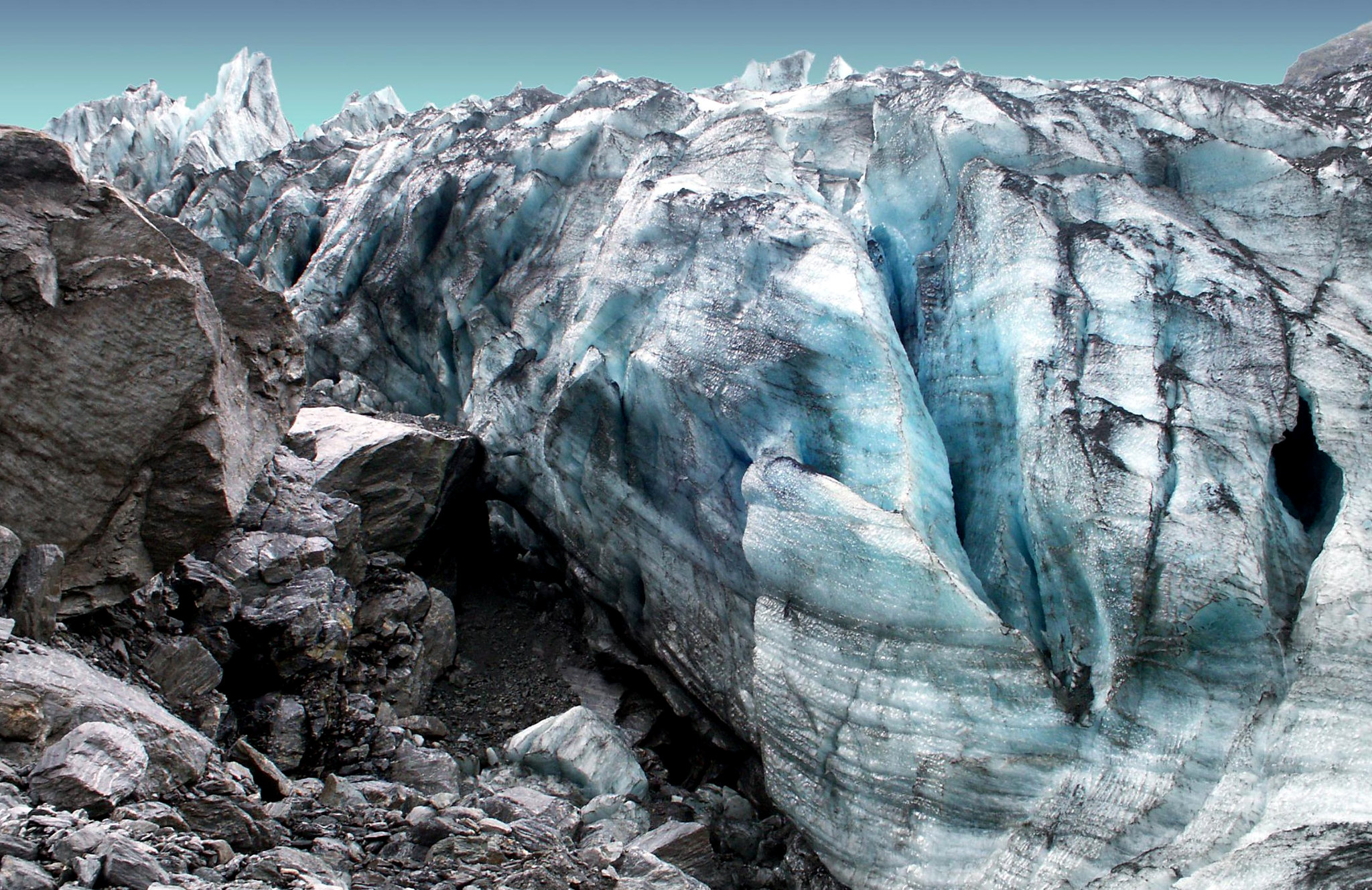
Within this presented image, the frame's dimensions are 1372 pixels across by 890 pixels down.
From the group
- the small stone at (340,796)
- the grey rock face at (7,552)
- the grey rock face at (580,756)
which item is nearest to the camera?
the grey rock face at (7,552)

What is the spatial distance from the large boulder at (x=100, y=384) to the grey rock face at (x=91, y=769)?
2620 mm

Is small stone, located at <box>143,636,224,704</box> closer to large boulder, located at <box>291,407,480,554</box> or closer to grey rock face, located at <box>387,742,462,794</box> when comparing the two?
grey rock face, located at <box>387,742,462,794</box>

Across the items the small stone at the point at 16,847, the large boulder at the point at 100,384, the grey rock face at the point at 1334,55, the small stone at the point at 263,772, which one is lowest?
the small stone at the point at 263,772

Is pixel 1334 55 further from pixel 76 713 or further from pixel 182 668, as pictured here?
pixel 76 713

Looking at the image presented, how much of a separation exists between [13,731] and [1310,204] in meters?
12.2

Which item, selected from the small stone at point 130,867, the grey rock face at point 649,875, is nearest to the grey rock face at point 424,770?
the grey rock face at point 649,875

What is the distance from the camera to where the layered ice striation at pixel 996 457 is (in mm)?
6805

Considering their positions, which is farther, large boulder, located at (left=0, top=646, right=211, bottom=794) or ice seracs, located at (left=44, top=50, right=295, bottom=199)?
ice seracs, located at (left=44, top=50, right=295, bottom=199)

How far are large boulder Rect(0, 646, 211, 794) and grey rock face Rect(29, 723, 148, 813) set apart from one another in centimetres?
17

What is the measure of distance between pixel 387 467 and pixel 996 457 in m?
8.32

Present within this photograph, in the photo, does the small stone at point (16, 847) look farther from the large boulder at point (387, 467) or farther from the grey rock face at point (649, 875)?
the large boulder at point (387, 467)

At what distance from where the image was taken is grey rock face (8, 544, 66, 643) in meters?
6.02

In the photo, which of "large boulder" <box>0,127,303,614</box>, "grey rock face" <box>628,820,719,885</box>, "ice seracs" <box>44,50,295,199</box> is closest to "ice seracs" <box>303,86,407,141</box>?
"ice seracs" <box>44,50,295,199</box>

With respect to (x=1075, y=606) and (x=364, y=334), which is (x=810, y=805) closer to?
(x=1075, y=606)
